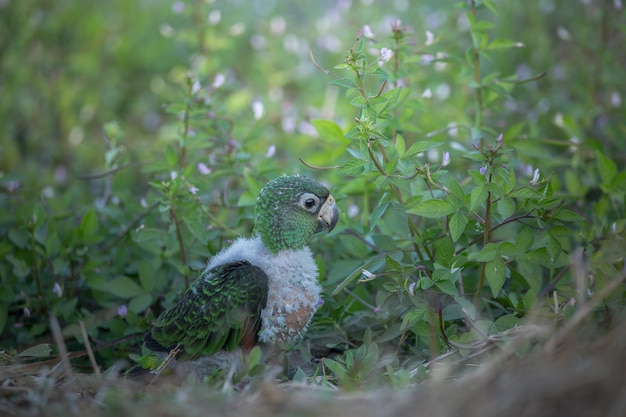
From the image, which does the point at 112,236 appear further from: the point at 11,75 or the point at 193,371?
the point at 11,75

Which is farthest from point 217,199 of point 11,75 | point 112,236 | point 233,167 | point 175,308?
point 11,75

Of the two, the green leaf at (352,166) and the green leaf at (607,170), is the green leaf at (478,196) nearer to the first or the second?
the green leaf at (352,166)

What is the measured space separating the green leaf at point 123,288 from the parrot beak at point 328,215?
1.04 metres

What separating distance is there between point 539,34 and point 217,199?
332cm

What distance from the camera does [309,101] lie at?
18.7 feet

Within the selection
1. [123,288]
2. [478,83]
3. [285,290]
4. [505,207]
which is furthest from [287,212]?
[478,83]

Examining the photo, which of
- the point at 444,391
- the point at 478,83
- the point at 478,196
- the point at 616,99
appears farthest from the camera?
the point at 616,99

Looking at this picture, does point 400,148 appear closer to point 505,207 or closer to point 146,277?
point 505,207

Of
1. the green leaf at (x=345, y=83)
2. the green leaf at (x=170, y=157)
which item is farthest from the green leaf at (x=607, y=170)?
the green leaf at (x=170, y=157)

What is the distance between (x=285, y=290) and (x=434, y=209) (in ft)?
2.42

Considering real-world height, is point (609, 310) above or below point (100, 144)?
below

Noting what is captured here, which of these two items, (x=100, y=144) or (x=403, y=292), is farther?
(x=100, y=144)

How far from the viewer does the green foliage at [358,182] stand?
103 inches

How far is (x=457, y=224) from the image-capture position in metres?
2.57
